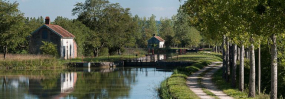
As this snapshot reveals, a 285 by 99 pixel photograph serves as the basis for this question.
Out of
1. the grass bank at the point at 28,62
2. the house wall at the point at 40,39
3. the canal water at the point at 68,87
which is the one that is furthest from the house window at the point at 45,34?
the canal water at the point at 68,87

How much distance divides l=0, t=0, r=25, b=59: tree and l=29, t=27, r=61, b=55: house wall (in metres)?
3.57

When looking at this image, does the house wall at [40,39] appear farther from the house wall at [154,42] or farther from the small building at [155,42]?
the house wall at [154,42]

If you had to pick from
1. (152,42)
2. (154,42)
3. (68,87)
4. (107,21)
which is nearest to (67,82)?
(68,87)

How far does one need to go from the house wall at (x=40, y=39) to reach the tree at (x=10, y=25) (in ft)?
11.7

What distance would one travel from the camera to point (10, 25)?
69.5m

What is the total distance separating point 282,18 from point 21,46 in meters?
63.4

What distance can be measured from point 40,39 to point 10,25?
5.82 meters

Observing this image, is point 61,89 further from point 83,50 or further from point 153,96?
point 83,50

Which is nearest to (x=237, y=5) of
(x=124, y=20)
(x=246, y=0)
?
(x=246, y=0)

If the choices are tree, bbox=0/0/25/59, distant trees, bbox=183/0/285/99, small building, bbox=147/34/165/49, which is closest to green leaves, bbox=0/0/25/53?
tree, bbox=0/0/25/59

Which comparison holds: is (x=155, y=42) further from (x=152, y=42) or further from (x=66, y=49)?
(x=66, y=49)

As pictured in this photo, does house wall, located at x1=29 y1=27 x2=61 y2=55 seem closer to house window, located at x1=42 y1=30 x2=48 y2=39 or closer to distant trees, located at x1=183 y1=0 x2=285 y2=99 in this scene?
house window, located at x1=42 y1=30 x2=48 y2=39

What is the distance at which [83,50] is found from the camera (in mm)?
85812

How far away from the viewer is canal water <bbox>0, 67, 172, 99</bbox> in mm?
36344
